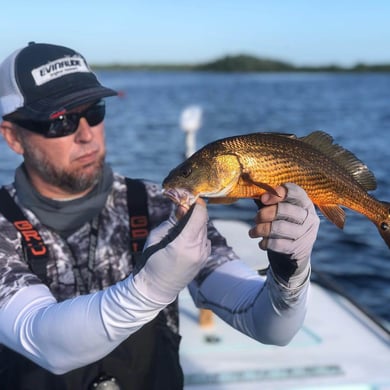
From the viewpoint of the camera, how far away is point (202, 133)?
99.0ft

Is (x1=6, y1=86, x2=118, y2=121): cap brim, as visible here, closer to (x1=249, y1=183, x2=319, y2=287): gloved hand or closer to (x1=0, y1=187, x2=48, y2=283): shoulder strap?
(x1=0, y1=187, x2=48, y2=283): shoulder strap

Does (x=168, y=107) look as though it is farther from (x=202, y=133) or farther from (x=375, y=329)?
(x=375, y=329)

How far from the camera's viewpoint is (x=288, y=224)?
253 centimetres

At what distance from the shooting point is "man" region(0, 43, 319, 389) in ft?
8.40

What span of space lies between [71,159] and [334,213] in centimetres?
174

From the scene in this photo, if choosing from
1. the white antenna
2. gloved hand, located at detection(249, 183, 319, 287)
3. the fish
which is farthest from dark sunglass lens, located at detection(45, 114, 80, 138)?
the white antenna

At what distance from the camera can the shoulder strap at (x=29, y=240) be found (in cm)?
333

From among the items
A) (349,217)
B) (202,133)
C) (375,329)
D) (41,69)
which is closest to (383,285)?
(349,217)

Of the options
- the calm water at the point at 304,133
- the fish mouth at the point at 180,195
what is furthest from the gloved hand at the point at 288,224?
the calm water at the point at 304,133

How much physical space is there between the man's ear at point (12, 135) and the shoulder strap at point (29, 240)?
0.49m

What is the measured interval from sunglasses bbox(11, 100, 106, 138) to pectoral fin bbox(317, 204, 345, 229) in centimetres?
164

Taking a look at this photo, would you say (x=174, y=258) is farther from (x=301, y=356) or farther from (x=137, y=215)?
(x=301, y=356)

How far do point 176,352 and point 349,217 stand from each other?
10.6 meters

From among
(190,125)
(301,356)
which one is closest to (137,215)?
(301,356)
